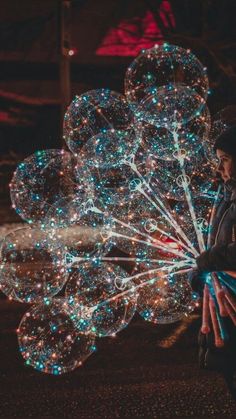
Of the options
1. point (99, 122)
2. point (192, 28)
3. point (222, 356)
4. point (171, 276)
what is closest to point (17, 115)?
point (192, 28)

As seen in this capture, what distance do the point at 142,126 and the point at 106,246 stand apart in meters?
0.94

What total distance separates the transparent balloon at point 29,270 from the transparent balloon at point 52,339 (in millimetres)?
122

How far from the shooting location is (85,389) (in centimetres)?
438

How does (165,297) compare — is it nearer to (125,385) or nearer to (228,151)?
(125,385)

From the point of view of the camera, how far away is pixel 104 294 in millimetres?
4203

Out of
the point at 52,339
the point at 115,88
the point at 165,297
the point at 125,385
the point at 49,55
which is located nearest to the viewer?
the point at 52,339

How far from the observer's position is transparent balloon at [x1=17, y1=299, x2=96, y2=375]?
412 centimetres

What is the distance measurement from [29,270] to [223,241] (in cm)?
184

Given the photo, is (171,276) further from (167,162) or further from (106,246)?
(167,162)

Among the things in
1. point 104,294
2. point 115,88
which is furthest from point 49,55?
point 104,294

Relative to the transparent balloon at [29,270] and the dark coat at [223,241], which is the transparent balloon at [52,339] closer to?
the transparent balloon at [29,270]

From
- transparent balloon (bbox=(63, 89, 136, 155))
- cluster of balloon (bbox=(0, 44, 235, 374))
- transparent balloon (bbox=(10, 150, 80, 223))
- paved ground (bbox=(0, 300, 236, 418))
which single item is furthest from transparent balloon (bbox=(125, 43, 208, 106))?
paved ground (bbox=(0, 300, 236, 418))

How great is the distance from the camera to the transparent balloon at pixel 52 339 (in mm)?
4125

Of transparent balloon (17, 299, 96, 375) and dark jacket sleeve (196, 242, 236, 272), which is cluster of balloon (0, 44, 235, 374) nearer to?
transparent balloon (17, 299, 96, 375)
